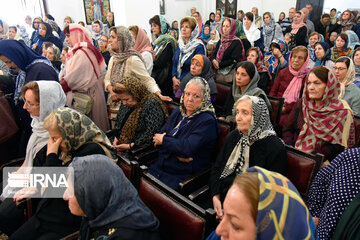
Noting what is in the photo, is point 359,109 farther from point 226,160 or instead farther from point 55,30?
point 55,30

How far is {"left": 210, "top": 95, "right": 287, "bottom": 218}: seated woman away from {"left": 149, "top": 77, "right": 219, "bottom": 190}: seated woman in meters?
0.28

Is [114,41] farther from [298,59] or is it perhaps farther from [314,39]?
[314,39]

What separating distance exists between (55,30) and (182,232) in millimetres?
6995

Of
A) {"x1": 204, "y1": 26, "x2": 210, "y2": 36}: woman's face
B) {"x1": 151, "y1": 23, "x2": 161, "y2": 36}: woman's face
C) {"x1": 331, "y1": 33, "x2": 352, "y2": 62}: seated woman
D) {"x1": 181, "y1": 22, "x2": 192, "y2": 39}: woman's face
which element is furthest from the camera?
{"x1": 204, "y1": 26, "x2": 210, "y2": 36}: woman's face

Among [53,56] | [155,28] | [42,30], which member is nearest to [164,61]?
[155,28]

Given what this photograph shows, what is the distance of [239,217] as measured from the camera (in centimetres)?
83

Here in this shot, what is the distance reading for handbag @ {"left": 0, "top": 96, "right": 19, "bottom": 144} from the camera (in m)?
2.25

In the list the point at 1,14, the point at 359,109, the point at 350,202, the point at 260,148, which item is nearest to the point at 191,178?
the point at 260,148

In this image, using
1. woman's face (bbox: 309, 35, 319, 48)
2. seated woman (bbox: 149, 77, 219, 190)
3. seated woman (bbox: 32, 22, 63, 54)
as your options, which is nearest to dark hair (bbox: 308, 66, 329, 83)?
seated woman (bbox: 149, 77, 219, 190)

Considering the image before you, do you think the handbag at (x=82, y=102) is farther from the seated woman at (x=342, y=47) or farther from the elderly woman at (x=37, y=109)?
the seated woman at (x=342, y=47)

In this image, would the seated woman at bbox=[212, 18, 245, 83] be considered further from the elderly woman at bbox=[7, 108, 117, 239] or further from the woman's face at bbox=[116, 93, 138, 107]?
the elderly woman at bbox=[7, 108, 117, 239]

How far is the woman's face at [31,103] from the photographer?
78.4 inches

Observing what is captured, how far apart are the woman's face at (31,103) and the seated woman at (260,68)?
113 inches

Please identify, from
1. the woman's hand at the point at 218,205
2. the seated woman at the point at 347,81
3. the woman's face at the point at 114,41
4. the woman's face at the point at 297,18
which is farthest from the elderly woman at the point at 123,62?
the woman's face at the point at 297,18
